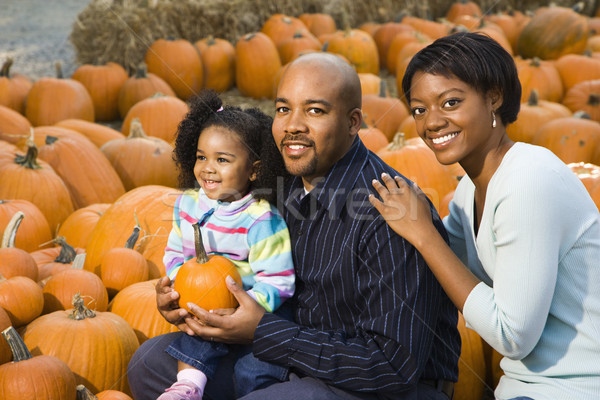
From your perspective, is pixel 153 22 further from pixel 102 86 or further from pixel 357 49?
pixel 357 49

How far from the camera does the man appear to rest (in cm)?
209

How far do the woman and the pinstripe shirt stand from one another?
115 millimetres

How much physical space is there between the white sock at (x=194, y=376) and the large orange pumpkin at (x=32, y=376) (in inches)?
19.6

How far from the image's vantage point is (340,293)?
2285mm

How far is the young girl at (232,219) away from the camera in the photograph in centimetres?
241

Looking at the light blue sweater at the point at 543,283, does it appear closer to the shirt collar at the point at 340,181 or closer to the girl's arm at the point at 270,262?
the shirt collar at the point at 340,181

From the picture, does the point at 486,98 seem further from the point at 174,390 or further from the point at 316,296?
the point at 174,390

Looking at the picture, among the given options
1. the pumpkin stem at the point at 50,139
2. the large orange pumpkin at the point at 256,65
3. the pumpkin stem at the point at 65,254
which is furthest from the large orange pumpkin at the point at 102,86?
the pumpkin stem at the point at 65,254

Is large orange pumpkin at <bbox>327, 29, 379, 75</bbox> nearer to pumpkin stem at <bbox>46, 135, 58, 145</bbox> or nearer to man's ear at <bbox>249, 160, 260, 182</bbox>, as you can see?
pumpkin stem at <bbox>46, 135, 58, 145</bbox>

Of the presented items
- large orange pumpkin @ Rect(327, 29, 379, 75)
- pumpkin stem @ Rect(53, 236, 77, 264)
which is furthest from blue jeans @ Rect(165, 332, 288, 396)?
large orange pumpkin @ Rect(327, 29, 379, 75)

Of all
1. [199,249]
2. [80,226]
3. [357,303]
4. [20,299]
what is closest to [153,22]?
[80,226]

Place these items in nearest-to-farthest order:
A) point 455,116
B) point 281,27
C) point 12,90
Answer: point 455,116
point 12,90
point 281,27

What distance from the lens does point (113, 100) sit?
22.5 feet

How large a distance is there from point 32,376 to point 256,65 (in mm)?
5453
